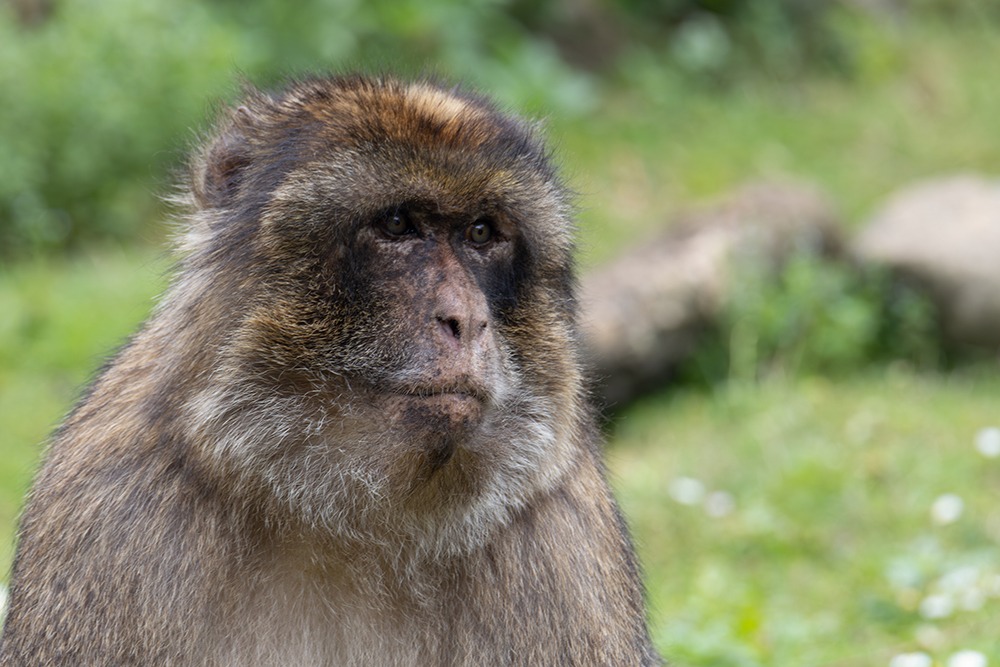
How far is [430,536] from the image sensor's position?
9.98ft

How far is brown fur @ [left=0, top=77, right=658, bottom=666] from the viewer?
291cm

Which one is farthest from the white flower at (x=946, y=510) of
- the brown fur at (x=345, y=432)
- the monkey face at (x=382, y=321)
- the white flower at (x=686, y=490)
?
the monkey face at (x=382, y=321)

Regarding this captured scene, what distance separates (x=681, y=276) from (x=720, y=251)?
12.7 inches

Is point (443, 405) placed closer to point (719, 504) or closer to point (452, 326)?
point (452, 326)

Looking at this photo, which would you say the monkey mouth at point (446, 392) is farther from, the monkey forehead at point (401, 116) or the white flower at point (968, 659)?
the white flower at point (968, 659)

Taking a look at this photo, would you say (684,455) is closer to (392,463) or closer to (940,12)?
(392,463)

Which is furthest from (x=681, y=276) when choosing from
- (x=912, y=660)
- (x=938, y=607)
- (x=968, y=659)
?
(x=968, y=659)

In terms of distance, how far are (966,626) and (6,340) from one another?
5.06 metres

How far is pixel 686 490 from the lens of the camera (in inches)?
247

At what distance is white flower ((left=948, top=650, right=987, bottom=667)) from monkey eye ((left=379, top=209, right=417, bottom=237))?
91.7 inches

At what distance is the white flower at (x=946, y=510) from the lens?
19.1ft

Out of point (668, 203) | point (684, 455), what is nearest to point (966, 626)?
point (684, 455)

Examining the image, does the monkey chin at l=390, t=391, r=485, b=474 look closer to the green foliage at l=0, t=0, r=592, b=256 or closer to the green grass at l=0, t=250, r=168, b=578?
the green grass at l=0, t=250, r=168, b=578

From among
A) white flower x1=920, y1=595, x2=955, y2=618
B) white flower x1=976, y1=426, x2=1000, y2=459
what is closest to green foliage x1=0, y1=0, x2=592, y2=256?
white flower x1=976, y1=426, x2=1000, y2=459
